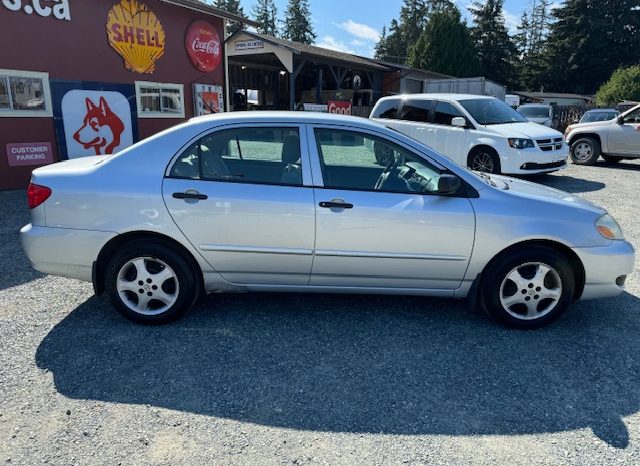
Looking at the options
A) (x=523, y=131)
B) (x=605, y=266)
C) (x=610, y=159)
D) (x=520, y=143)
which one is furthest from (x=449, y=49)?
(x=605, y=266)

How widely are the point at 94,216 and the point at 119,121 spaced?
26.6ft

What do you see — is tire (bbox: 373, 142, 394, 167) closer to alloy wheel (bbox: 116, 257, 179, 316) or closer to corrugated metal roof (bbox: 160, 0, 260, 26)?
alloy wheel (bbox: 116, 257, 179, 316)

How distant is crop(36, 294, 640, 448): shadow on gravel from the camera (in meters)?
2.71

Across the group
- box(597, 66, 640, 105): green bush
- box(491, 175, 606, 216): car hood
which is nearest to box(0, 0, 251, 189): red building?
box(491, 175, 606, 216): car hood

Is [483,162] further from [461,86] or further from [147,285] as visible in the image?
[461,86]

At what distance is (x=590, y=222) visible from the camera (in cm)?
354

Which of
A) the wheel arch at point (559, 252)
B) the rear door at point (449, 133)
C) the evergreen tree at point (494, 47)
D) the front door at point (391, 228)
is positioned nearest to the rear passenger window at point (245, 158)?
the front door at point (391, 228)

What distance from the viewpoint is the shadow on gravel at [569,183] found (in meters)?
9.62

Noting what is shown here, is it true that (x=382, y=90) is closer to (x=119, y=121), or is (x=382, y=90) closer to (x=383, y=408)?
(x=119, y=121)

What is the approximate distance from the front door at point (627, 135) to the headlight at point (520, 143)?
4451mm

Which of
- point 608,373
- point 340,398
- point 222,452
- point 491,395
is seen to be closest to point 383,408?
point 340,398

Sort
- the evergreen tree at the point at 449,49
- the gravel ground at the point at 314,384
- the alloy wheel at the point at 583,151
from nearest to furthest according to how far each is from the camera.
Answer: the gravel ground at the point at 314,384
the alloy wheel at the point at 583,151
the evergreen tree at the point at 449,49

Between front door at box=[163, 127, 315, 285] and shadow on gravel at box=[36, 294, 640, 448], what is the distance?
19.4 inches

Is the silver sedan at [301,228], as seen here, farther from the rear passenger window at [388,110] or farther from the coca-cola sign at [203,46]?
the coca-cola sign at [203,46]
